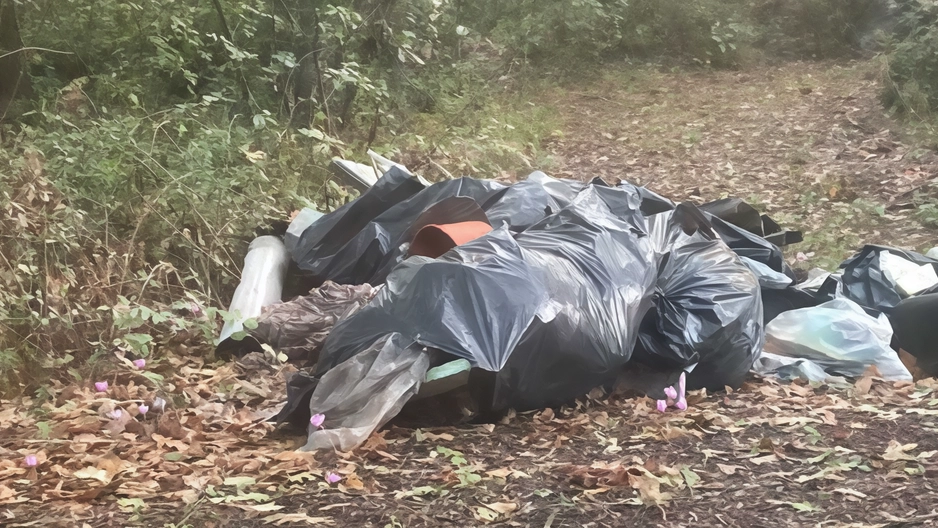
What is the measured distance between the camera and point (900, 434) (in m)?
2.65

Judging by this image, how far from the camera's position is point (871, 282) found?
4113 millimetres

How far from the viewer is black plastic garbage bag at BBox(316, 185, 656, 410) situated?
2768mm

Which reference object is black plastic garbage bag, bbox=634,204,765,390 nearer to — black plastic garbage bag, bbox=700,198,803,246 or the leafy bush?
black plastic garbage bag, bbox=700,198,803,246

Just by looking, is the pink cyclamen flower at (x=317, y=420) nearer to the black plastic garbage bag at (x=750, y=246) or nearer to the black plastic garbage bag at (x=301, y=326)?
the black plastic garbage bag at (x=301, y=326)

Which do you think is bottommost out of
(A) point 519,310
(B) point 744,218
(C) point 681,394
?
(C) point 681,394

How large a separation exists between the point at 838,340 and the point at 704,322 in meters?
0.81

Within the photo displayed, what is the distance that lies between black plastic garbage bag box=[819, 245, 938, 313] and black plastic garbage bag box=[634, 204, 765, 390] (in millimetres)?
902

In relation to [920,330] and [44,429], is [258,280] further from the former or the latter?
[920,330]

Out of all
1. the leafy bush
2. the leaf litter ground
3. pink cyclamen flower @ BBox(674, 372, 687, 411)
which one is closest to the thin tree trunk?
the leaf litter ground

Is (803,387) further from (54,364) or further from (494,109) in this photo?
(494,109)

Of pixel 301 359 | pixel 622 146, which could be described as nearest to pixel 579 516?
pixel 301 359

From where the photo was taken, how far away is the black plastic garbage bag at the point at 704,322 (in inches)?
126

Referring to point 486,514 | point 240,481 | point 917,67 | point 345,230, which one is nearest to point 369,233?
point 345,230

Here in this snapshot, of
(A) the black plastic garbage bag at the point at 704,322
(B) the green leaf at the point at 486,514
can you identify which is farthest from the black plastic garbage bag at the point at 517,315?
(B) the green leaf at the point at 486,514
